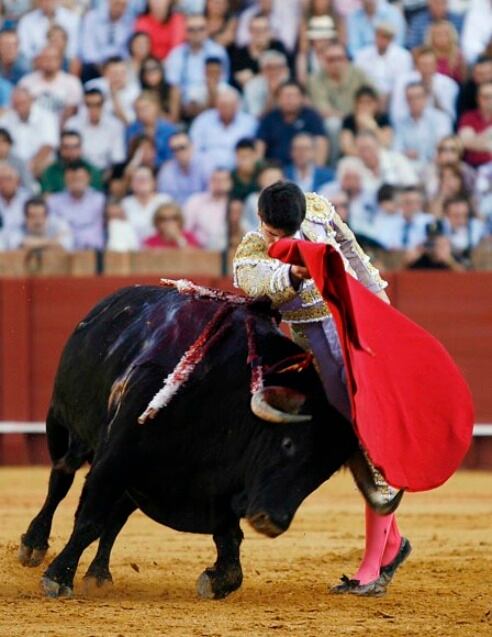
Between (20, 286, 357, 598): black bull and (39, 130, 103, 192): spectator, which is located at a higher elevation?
(20, 286, 357, 598): black bull

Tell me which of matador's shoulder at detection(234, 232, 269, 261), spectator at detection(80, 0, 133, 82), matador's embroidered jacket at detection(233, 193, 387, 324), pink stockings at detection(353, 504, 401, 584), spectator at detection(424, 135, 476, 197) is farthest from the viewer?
spectator at detection(80, 0, 133, 82)

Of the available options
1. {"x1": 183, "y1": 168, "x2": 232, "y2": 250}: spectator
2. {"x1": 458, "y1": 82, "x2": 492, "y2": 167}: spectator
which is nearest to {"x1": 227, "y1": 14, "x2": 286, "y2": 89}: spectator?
{"x1": 183, "y1": 168, "x2": 232, "y2": 250}: spectator

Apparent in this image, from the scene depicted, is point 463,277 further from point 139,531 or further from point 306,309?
point 306,309

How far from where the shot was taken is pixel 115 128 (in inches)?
370

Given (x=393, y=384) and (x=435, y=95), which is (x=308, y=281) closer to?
(x=393, y=384)

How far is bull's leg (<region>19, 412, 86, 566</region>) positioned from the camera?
4883 millimetres

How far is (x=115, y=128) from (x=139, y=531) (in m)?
3.78

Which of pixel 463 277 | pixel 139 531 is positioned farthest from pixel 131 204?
pixel 139 531

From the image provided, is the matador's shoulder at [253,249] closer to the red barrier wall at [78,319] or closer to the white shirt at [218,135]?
the red barrier wall at [78,319]

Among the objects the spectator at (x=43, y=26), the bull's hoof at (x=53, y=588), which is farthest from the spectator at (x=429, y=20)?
the bull's hoof at (x=53, y=588)

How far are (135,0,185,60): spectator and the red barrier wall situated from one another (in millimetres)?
1612

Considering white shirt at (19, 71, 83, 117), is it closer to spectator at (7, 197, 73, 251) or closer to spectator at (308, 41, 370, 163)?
spectator at (7, 197, 73, 251)

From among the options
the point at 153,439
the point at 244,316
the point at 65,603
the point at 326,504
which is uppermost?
the point at 244,316

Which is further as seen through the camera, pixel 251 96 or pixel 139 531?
pixel 251 96
